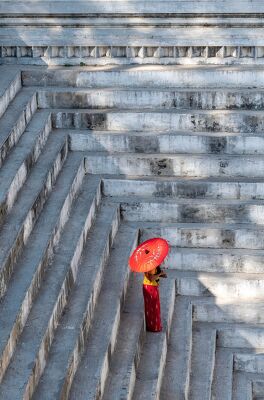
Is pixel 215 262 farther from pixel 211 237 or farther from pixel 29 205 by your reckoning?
pixel 29 205

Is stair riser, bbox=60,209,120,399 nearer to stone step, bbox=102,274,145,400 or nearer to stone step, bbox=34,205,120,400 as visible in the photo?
stone step, bbox=34,205,120,400

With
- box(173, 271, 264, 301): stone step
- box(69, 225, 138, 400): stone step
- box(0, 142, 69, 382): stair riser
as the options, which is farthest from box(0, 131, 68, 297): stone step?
box(173, 271, 264, 301): stone step

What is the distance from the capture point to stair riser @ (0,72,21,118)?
471 inches

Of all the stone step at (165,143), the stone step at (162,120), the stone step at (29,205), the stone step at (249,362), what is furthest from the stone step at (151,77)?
the stone step at (249,362)

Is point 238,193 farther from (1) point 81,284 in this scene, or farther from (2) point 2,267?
(2) point 2,267

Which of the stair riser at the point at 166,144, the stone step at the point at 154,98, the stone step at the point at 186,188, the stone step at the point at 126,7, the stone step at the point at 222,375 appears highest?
the stone step at the point at 126,7

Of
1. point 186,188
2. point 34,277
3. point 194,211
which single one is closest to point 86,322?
point 34,277

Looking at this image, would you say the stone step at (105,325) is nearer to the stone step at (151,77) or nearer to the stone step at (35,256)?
the stone step at (35,256)

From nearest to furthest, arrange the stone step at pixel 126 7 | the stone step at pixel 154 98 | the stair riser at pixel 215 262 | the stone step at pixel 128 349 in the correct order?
the stone step at pixel 128 349 < the stair riser at pixel 215 262 < the stone step at pixel 154 98 < the stone step at pixel 126 7

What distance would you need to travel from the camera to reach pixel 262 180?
11945 mm

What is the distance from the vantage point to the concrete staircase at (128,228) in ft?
29.5

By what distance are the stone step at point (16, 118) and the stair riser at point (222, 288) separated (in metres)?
2.97

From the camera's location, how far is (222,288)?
1112 cm

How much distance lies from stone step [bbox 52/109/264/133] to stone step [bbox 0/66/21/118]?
73cm
